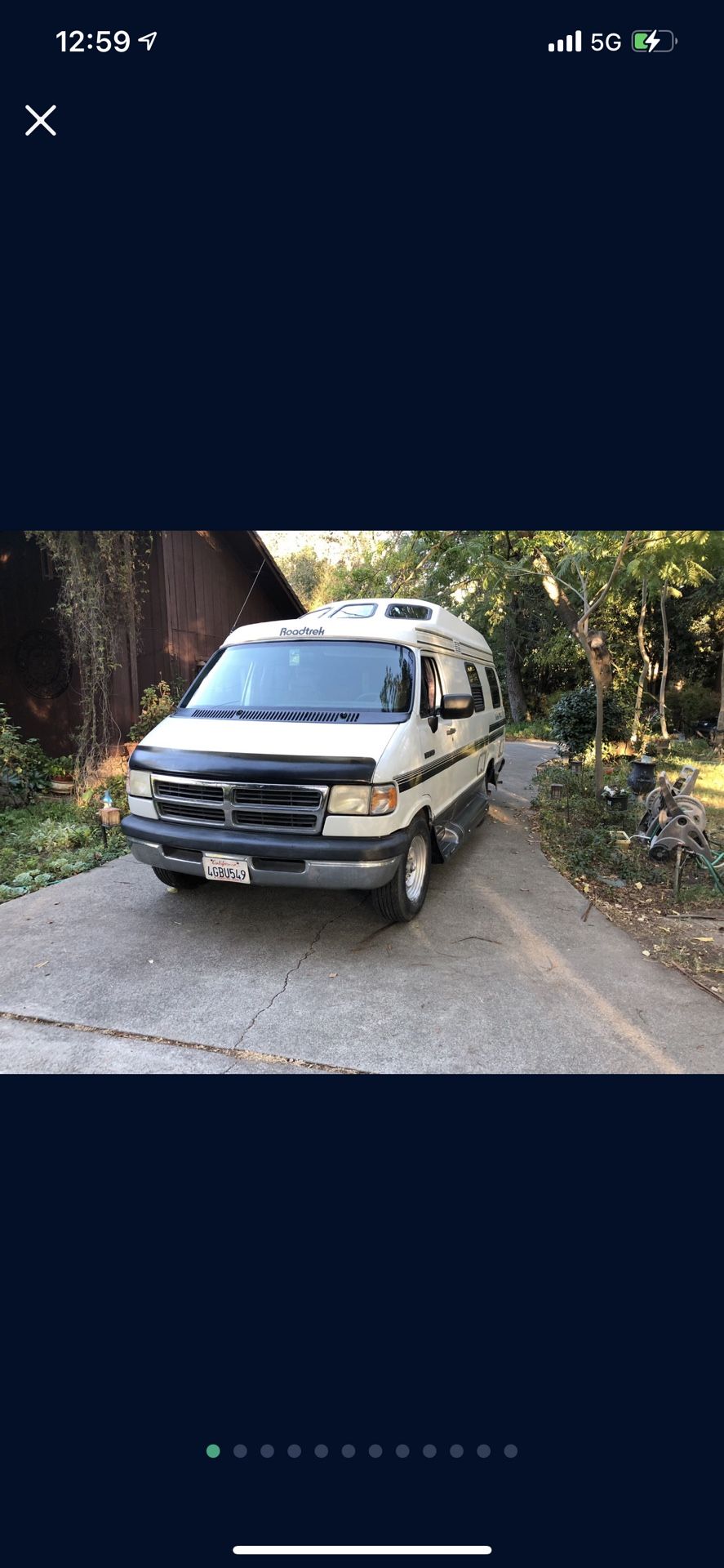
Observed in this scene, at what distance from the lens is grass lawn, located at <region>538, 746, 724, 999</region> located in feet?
15.8

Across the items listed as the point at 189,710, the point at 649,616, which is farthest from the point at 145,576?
the point at 649,616

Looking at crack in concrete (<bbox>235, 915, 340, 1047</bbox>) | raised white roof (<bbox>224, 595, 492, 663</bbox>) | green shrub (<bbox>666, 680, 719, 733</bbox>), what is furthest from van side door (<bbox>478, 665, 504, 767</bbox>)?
green shrub (<bbox>666, 680, 719, 733</bbox>)

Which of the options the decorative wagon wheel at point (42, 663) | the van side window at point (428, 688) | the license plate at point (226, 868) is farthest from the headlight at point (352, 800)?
the decorative wagon wheel at point (42, 663)

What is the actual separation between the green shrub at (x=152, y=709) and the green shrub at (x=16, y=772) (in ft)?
4.56

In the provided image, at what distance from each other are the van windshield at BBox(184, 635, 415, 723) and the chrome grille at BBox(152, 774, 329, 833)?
0.83 meters

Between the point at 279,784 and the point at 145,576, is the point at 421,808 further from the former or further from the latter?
the point at 145,576

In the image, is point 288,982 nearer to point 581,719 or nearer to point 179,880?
point 179,880

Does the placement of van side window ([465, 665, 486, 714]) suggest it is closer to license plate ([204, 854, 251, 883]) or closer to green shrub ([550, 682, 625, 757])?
green shrub ([550, 682, 625, 757])

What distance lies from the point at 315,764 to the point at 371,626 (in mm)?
1806

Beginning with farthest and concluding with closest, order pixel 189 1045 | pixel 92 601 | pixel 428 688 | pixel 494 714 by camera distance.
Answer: pixel 494 714 → pixel 92 601 → pixel 428 688 → pixel 189 1045

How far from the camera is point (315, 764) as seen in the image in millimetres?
4332

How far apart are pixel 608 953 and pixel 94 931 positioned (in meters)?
3.51

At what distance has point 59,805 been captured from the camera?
8.30 m

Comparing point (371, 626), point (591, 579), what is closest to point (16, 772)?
point (371, 626)
